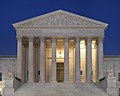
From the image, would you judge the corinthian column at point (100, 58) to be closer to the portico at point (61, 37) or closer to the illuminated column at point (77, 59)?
the portico at point (61, 37)

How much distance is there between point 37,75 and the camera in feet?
262

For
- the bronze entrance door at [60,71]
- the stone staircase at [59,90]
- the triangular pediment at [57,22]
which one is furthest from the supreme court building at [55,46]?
the bronze entrance door at [60,71]

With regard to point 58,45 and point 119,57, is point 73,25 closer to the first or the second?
point 58,45

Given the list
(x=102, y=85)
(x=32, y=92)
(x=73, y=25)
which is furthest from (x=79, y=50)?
(x=32, y=92)

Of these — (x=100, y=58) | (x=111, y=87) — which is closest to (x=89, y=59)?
(x=100, y=58)

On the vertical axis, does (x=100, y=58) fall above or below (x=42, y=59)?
above

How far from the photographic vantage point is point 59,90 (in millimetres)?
63531

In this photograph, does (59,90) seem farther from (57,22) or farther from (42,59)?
(57,22)

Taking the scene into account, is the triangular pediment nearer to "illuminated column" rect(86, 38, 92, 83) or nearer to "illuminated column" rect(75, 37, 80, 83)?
"illuminated column" rect(86, 38, 92, 83)

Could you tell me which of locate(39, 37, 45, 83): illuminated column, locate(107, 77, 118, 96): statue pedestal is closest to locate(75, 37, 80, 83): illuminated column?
locate(39, 37, 45, 83): illuminated column

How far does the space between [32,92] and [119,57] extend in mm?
29823

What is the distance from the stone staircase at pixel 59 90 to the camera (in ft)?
199

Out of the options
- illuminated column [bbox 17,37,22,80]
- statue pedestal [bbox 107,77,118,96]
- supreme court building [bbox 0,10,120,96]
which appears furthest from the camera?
illuminated column [bbox 17,37,22,80]

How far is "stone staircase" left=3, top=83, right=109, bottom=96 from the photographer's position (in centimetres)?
6076
